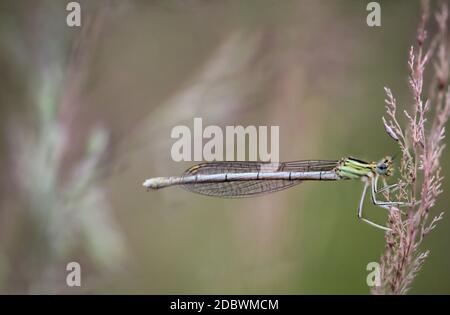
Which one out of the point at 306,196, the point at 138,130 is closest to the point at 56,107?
the point at 138,130

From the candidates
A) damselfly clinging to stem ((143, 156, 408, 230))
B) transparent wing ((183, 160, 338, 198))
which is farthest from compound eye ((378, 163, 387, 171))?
transparent wing ((183, 160, 338, 198))

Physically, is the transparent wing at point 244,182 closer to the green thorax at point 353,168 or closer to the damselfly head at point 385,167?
the green thorax at point 353,168

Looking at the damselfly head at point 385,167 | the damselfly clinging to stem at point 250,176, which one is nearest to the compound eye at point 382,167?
the damselfly head at point 385,167
